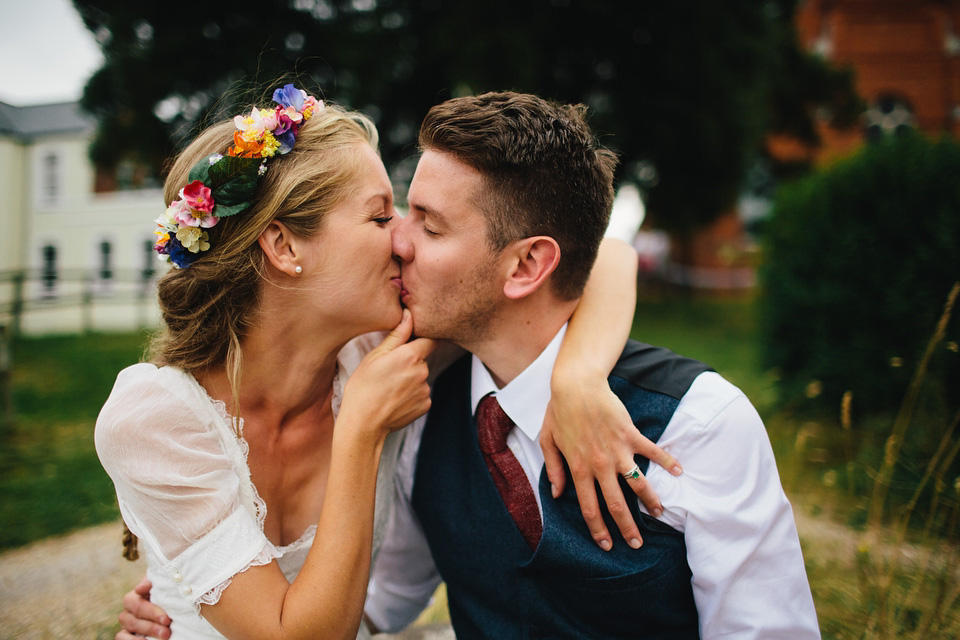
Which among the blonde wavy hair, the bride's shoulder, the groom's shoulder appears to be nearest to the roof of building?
the blonde wavy hair

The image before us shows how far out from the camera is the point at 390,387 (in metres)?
2.05

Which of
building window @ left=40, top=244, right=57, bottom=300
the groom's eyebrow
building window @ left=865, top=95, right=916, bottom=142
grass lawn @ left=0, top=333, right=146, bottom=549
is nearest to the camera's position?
the groom's eyebrow

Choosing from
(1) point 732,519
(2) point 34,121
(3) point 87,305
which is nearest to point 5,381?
(2) point 34,121

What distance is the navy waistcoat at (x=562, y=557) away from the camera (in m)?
1.85

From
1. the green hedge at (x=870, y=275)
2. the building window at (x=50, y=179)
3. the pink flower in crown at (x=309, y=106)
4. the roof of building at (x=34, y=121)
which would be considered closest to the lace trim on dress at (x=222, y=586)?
the pink flower in crown at (x=309, y=106)

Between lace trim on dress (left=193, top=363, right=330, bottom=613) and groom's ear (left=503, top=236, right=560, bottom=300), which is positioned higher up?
groom's ear (left=503, top=236, right=560, bottom=300)

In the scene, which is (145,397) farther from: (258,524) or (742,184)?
(742,184)

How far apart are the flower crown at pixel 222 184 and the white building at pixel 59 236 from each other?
0.19 meters

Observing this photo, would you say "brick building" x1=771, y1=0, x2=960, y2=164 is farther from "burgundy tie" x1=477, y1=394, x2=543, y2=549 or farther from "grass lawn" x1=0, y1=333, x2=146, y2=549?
"burgundy tie" x1=477, y1=394, x2=543, y2=549

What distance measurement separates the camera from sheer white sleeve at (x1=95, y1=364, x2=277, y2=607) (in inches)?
69.3

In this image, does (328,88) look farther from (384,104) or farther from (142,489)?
(142,489)

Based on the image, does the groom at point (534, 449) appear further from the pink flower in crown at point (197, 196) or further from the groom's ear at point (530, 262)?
the pink flower in crown at point (197, 196)

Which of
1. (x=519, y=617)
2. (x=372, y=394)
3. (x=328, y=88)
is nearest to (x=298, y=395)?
(x=372, y=394)

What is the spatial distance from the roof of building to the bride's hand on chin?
120 inches
